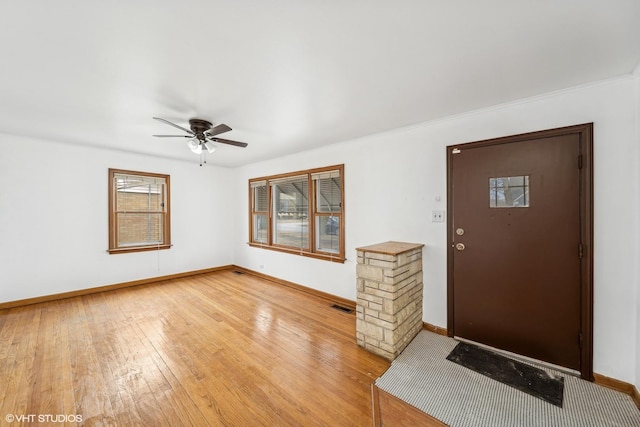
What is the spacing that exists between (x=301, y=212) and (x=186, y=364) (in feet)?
9.36

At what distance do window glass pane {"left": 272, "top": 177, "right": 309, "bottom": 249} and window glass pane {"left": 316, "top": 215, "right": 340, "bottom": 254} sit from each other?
25cm

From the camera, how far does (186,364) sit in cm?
228

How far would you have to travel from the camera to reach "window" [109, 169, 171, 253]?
4483 mm

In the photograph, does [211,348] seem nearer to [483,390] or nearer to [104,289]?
[483,390]

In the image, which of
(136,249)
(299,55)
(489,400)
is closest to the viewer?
(299,55)

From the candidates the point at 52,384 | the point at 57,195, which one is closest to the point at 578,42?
the point at 52,384

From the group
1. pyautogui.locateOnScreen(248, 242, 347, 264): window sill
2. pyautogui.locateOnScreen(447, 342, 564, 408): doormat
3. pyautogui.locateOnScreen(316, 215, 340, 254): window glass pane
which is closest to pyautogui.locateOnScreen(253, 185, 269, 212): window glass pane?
pyautogui.locateOnScreen(248, 242, 347, 264): window sill

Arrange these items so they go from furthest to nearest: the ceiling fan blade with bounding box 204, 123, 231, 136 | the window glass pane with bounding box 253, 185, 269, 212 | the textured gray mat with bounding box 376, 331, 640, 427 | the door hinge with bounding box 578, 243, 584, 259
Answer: the window glass pane with bounding box 253, 185, 269, 212 → the ceiling fan blade with bounding box 204, 123, 231, 136 → the door hinge with bounding box 578, 243, 584, 259 → the textured gray mat with bounding box 376, 331, 640, 427

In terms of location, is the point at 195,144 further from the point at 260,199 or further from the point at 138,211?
the point at 138,211

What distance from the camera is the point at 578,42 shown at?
62.3 inches

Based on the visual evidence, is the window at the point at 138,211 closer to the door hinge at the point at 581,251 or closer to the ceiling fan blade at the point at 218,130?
the ceiling fan blade at the point at 218,130

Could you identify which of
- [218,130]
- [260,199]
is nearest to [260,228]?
[260,199]

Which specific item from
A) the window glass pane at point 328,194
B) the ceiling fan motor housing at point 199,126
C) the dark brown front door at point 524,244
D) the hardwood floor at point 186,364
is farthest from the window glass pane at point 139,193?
the dark brown front door at point 524,244

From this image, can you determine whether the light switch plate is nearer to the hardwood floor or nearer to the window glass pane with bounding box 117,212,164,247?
the hardwood floor
